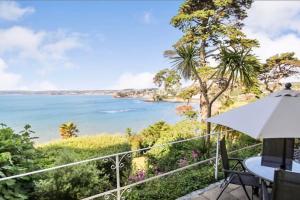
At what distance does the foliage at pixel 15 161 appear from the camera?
2.91 m

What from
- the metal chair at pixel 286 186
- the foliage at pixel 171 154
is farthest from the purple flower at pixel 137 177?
the metal chair at pixel 286 186

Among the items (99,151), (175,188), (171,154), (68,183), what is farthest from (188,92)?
(68,183)

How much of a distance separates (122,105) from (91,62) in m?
29.9

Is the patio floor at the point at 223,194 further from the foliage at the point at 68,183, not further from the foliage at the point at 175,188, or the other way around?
the foliage at the point at 68,183

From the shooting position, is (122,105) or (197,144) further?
(122,105)

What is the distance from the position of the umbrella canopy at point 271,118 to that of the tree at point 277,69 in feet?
30.5

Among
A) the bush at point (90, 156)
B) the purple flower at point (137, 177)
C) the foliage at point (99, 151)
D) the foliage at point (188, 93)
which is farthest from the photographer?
the foliage at point (188, 93)

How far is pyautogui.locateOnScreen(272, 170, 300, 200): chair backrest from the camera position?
2055 millimetres

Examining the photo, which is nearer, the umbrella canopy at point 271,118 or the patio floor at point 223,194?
the umbrella canopy at point 271,118

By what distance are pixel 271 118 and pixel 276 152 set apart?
1072 millimetres

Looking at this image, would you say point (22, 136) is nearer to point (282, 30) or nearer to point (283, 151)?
point (283, 151)

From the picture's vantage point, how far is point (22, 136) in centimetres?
383

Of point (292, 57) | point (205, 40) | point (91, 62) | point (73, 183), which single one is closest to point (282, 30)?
point (292, 57)

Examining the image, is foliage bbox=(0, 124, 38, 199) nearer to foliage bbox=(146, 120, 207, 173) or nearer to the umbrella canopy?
the umbrella canopy
